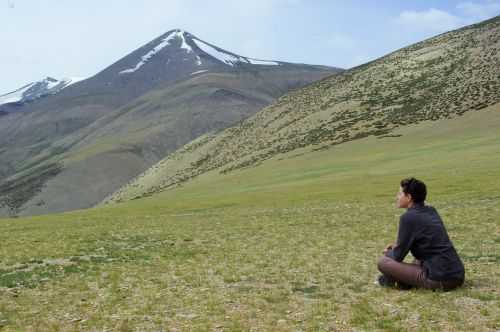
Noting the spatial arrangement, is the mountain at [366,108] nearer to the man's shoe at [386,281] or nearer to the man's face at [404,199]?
the man's shoe at [386,281]

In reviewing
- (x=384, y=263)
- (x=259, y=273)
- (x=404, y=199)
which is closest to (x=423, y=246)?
(x=404, y=199)

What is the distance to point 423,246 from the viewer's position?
13.4m

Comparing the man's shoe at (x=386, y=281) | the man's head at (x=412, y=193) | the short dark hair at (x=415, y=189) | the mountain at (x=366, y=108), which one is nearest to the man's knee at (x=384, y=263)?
the man's shoe at (x=386, y=281)

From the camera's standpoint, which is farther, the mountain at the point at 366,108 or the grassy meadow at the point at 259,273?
the mountain at the point at 366,108

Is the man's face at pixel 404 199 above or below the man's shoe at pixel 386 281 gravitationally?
above

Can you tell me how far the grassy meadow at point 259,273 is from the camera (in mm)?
12625

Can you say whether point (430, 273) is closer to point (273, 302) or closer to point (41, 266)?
point (273, 302)

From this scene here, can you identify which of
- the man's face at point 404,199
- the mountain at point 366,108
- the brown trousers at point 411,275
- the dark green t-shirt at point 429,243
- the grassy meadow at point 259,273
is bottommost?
the grassy meadow at point 259,273

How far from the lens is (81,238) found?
106 ft

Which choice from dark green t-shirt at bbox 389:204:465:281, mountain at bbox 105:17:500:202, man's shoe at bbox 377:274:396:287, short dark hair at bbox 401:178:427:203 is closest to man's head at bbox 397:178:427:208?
short dark hair at bbox 401:178:427:203

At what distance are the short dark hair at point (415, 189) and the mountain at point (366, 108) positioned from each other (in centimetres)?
10170

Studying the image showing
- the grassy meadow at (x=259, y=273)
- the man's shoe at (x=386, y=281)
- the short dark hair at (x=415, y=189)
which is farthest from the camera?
the man's shoe at (x=386, y=281)

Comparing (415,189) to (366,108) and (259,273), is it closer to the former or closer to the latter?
(259,273)

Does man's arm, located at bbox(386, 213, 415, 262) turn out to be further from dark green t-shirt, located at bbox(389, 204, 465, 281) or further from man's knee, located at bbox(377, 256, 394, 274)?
man's knee, located at bbox(377, 256, 394, 274)
